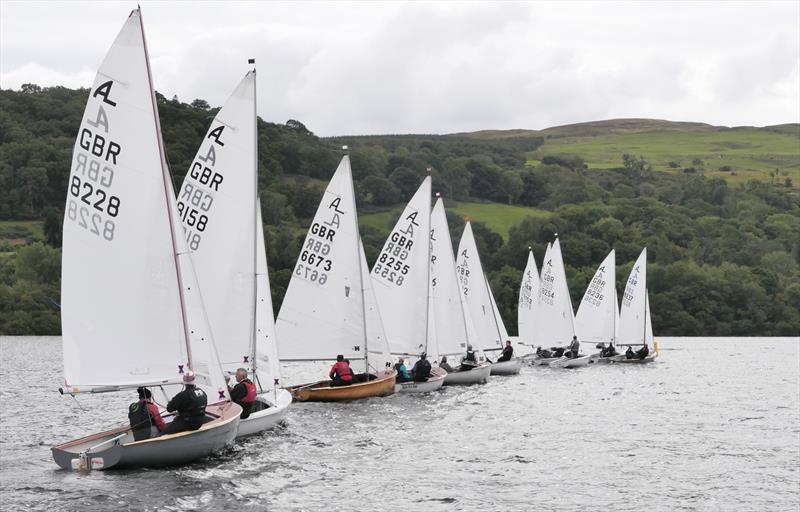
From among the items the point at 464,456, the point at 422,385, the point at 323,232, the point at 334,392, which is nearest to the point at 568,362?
the point at 422,385

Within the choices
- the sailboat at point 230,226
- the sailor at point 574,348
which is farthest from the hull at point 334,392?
the sailor at point 574,348

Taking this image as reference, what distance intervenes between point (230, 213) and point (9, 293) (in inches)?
2853

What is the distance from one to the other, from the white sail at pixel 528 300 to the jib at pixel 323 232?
2673 centimetres

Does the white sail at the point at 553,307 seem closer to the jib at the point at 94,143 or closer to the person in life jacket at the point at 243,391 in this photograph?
the person in life jacket at the point at 243,391

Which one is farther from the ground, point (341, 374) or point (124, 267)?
point (124, 267)

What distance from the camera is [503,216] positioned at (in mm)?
145125

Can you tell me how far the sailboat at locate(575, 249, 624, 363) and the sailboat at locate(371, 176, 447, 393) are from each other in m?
23.1

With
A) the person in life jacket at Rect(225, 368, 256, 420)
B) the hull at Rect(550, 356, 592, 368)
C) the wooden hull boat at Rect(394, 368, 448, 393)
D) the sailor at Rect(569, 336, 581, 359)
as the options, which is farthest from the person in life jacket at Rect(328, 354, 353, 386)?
the sailor at Rect(569, 336, 581, 359)

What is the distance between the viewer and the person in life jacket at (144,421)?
20812 millimetres

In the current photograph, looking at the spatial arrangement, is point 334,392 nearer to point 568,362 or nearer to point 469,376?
point 469,376

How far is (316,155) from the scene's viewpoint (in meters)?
144

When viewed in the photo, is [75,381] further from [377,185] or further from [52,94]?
[52,94]

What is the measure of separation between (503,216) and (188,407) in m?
126

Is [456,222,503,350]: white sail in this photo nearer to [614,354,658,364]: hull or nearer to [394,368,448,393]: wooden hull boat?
[394,368,448,393]: wooden hull boat
